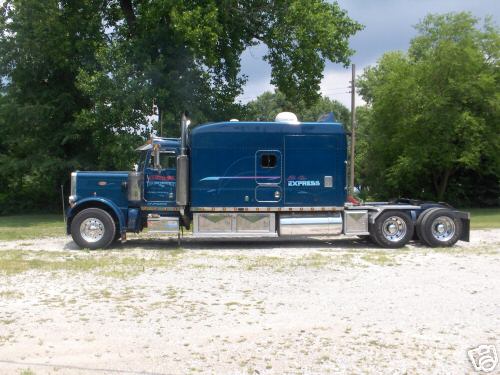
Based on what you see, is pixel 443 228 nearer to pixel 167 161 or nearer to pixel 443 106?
→ pixel 167 161

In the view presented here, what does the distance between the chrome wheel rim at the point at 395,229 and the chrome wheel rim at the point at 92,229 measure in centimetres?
715

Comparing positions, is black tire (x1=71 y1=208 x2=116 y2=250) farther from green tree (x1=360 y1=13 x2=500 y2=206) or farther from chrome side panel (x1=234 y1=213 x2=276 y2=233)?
green tree (x1=360 y1=13 x2=500 y2=206)

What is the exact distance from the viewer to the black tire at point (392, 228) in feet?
46.1

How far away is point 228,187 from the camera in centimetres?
1363

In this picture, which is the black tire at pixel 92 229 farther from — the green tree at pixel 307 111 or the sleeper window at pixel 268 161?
the green tree at pixel 307 111

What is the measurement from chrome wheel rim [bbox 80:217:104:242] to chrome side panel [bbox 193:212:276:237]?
7.50 feet

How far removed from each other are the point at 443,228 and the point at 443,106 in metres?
20.4

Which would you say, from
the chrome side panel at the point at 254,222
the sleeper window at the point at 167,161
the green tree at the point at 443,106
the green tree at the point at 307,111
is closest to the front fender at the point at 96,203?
the sleeper window at the point at 167,161

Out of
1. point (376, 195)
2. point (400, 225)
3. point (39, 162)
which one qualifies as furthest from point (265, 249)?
point (376, 195)

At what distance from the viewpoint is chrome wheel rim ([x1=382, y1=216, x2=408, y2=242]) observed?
46.4ft

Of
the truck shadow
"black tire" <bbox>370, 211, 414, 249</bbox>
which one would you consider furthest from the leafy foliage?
"black tire" <bbox>370, 211, 414, 249</bbox>

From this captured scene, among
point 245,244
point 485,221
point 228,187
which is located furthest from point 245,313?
point 485,221

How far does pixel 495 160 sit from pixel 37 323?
31.8m

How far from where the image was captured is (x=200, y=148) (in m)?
13.6
